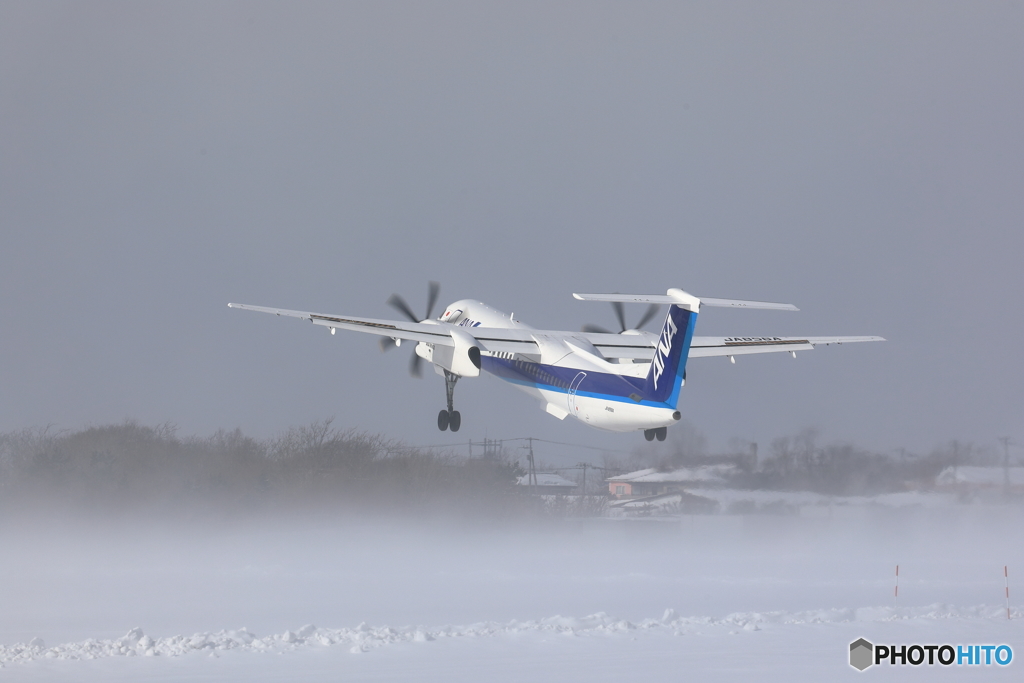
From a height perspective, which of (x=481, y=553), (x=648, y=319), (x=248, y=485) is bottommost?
(x=481, y=553)

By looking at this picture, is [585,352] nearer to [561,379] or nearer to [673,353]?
[561,379]

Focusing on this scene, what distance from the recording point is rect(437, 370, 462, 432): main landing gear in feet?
101

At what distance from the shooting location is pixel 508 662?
21.3m

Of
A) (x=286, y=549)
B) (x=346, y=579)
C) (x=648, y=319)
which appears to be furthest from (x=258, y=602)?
(x=648, y=319)

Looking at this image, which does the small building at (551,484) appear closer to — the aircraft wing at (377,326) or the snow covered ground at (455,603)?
the snow covered ground at (455,603)

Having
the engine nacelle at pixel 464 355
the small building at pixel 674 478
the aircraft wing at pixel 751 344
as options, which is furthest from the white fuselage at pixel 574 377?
the small building at pixel 674 478

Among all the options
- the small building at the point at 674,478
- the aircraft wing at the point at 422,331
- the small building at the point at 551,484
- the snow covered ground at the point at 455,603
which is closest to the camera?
the snow covered ground at the point at 455,603

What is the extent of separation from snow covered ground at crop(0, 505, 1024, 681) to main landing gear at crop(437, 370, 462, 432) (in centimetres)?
560

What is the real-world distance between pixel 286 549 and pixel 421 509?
9156 mm

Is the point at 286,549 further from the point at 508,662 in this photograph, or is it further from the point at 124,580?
the point at 508,662

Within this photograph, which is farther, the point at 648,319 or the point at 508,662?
the point at 648,319

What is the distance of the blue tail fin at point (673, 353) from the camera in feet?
73.9

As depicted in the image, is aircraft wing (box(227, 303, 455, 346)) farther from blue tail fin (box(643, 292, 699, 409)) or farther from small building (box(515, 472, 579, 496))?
small building (box(515, 472, 579, 496))

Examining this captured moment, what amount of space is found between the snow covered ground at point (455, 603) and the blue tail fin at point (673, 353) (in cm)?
589
